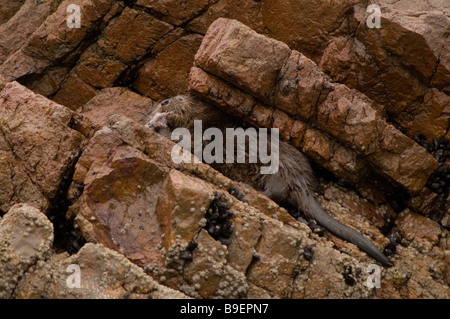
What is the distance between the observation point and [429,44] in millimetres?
7828

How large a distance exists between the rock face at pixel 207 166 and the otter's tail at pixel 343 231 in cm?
15

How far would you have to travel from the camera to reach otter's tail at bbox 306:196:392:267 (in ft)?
23.1

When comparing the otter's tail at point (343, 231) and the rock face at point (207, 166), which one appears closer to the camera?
the rock face at point (207, 166)

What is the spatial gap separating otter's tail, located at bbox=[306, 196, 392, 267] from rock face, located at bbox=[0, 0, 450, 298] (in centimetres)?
15

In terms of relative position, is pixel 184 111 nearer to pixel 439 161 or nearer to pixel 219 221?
pixel 219 221

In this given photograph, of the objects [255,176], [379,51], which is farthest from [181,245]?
[379,51]

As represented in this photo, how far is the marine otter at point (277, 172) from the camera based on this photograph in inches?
290

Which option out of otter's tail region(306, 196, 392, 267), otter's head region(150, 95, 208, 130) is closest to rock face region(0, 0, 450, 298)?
otter's tail region(306, 196, 392, 267)

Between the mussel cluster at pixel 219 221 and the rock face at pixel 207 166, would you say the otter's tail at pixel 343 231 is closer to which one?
the rock face at pixel 207 166

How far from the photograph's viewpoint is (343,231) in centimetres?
732

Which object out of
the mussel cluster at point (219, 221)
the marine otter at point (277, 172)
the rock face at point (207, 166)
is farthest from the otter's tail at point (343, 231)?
the mussel cluster at point (219, 221)

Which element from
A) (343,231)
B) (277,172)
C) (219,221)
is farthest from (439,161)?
(219,221)

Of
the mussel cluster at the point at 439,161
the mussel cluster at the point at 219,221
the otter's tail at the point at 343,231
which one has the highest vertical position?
the mussel cluster at the point at 439,161

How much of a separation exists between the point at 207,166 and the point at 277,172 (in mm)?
1521
